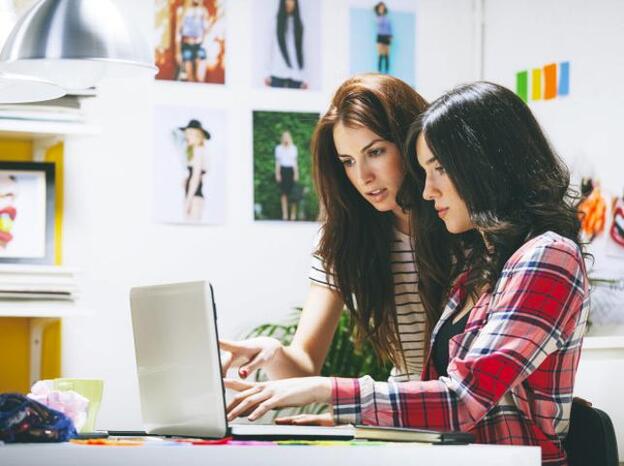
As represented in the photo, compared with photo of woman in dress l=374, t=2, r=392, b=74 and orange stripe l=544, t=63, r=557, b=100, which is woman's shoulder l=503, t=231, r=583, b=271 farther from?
photo of woman in dress l=374, t=2, r=392, b=74

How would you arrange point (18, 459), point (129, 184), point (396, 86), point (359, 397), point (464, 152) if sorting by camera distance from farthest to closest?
point (129, 184) < point (396, 86) < point (464, 152) < point (359, 397) < point (18, 459)

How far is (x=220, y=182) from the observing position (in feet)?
10.9

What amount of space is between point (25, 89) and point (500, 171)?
3.35 feet

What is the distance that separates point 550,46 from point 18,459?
8.47ft

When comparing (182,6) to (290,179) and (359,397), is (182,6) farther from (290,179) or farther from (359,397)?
(359,397)

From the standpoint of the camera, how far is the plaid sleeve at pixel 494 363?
5.27 ft

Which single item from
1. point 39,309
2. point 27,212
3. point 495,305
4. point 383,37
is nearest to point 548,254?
point 495,305

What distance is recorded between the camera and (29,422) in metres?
1.37

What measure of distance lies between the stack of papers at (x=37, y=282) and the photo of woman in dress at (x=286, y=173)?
0.84 m

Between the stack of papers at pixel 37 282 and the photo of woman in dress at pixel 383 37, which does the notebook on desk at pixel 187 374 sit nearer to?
the stack of papers at pixel 37 282

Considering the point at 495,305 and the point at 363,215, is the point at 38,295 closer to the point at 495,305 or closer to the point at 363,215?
the point at 363,215

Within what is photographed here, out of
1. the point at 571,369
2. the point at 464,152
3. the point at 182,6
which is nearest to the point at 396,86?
the point at 464,152

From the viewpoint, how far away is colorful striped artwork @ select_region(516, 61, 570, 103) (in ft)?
11.1

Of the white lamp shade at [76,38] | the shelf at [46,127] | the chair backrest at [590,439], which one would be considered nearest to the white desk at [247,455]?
the chair backrest at [590,439]
